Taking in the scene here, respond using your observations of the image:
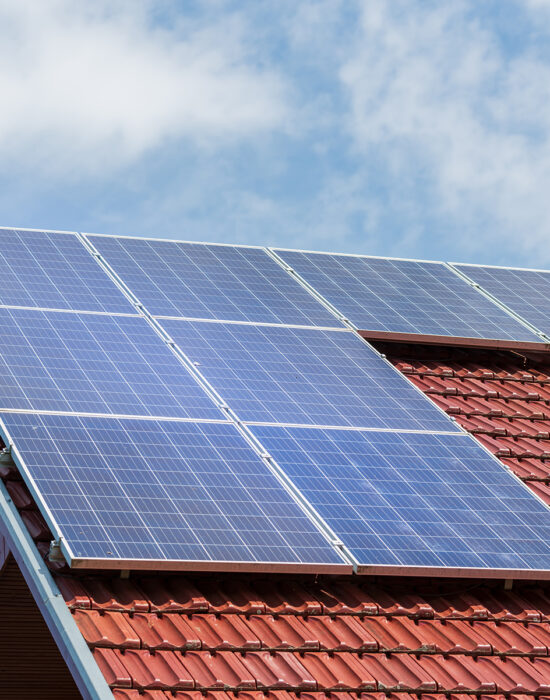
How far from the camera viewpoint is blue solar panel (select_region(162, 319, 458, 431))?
46.6ft

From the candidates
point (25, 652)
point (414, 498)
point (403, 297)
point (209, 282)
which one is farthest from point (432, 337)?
point (25, 652)

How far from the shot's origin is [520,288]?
69.9 ft

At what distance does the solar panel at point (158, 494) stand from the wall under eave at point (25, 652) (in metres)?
1.77

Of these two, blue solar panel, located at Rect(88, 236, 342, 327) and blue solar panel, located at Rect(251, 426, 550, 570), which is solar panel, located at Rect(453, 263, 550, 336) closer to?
blue solar panel, located at Rect(88, 236, 342, 327)

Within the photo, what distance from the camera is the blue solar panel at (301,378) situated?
14211 millimetres

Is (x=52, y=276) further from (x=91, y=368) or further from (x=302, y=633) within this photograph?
(x=302, y=633)

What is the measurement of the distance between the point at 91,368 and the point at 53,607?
3918mm

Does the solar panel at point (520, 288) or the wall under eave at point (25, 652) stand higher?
the solar panel at point (520, 288)

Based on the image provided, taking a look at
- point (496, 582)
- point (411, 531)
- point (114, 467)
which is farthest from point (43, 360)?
point (496, 582)

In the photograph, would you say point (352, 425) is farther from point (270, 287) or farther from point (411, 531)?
point (270, 287)

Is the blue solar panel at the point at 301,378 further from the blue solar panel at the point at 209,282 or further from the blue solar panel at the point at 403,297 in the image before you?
the blue solar panel at the point at 403,297

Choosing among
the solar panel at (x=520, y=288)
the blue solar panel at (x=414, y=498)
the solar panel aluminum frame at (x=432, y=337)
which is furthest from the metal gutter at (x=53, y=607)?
the solar panel at (x=520, y=288)

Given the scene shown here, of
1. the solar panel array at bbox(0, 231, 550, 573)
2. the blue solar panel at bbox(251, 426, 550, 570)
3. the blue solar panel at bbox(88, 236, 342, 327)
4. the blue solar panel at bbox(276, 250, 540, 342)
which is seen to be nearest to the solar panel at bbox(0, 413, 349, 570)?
the solar panel array at bbox(0, 231, 550, 573)

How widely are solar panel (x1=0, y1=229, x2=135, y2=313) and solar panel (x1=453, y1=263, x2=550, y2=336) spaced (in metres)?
7.13
